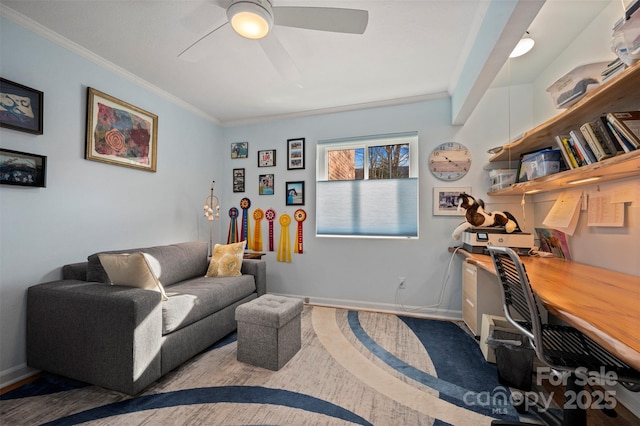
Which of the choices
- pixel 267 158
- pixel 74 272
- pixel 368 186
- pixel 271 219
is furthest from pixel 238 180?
pixel 74 272

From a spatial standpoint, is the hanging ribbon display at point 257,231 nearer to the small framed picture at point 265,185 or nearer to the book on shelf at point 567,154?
the small framed picture at point 265,185

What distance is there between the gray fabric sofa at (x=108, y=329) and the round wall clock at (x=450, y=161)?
2753 mm

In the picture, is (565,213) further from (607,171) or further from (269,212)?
(269,212)

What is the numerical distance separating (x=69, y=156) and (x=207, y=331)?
1.84 meters

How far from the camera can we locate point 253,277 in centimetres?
292

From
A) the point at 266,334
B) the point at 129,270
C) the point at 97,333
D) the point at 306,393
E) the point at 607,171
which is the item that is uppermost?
the point at 607,171

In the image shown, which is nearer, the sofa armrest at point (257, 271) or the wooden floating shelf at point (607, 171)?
the wooden floating shelf at point (607, 171)

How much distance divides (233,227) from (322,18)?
2938 millimetres

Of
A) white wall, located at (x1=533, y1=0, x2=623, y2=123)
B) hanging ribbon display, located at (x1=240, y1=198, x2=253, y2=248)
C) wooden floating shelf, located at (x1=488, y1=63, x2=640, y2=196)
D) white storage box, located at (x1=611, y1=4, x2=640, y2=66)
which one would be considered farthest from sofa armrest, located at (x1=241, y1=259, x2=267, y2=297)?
white wall, located at (x1=533, y1=0, x2=623, y2=123)

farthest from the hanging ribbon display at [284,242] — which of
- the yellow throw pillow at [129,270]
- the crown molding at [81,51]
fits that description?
the crown molding at [81,51]

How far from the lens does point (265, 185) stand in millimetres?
3631

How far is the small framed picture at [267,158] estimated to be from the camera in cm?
360

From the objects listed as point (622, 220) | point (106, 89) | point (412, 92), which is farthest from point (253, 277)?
point (622, 220)

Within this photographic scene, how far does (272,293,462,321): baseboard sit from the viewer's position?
2.90 m
